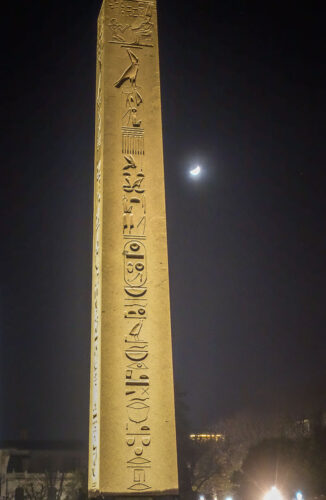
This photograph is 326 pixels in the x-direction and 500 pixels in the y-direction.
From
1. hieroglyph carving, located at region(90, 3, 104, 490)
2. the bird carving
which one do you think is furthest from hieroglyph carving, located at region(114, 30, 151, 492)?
hieroglyph carving, located at region(90, 3, 104, 490)

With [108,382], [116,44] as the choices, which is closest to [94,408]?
[108,382]

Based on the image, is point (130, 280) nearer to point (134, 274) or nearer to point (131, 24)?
point (134, 274)

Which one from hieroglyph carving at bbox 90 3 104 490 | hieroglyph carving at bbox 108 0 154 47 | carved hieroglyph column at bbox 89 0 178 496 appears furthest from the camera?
hieroglyph carving at bbox 108 0 154 47

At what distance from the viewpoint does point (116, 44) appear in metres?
7.91

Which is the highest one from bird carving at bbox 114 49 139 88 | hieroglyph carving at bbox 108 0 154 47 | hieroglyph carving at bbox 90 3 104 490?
hieroglyph carving at bbox 108 0 154 47

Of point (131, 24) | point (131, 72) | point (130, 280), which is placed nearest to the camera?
point (130, 280)

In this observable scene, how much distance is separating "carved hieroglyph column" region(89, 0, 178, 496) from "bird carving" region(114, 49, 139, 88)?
0.04ft

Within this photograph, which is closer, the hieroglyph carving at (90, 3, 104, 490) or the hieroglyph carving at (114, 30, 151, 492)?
the hieroglyph carving at (114, 30, 151, 492)

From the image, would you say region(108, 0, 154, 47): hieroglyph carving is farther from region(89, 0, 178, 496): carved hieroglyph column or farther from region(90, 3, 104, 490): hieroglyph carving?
region(90, 3, 104, 490): hieroglyph carving

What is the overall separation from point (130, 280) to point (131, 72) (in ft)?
7.79

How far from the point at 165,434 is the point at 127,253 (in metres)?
1.63

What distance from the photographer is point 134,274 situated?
668cm

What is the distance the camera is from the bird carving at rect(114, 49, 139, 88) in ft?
25.1

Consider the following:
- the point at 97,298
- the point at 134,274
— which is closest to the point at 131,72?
the point at 134,274
